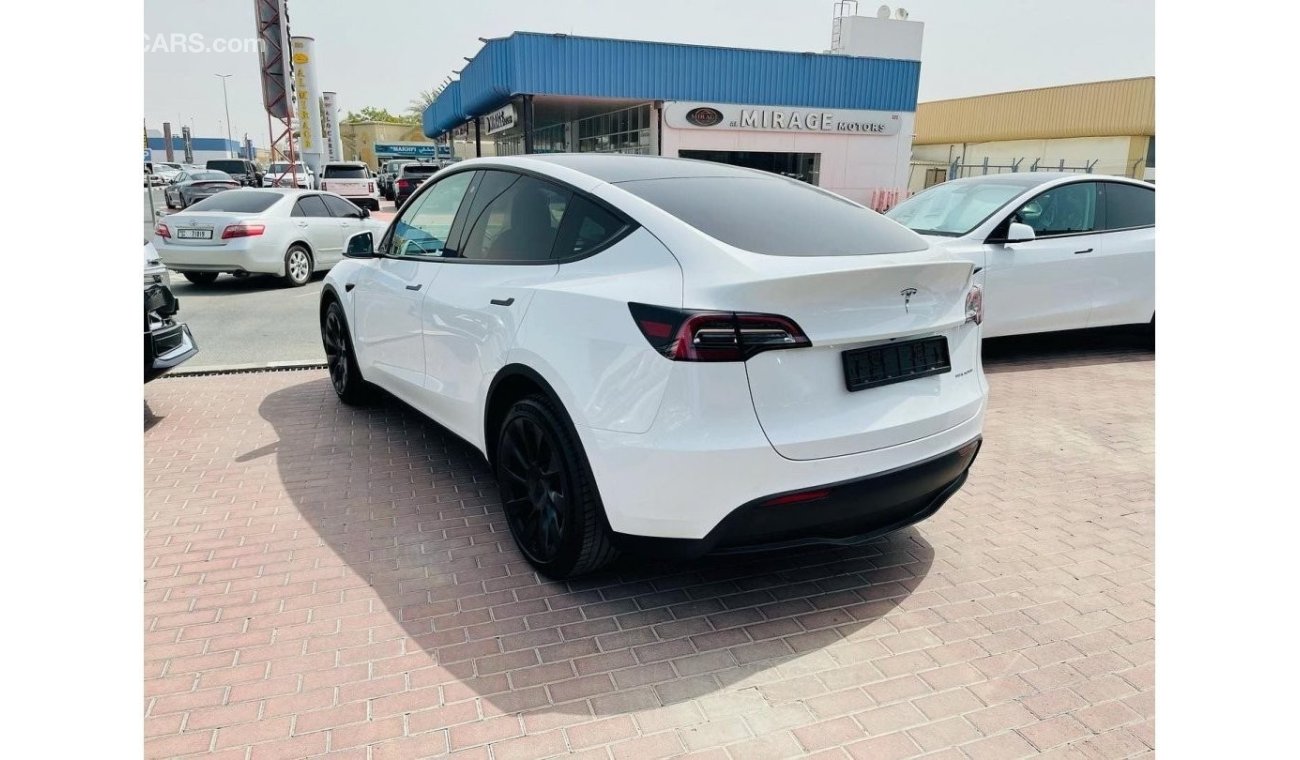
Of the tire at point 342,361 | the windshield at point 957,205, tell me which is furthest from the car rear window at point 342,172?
the windshield at point 957,205

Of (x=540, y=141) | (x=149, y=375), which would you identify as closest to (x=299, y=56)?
(x=540, y=141)

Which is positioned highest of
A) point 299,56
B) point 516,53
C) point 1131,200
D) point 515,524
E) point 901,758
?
point 299,56

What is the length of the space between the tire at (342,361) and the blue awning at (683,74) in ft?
60.5

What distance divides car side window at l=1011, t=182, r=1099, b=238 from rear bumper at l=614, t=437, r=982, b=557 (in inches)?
193

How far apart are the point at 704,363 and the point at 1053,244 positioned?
227 inches

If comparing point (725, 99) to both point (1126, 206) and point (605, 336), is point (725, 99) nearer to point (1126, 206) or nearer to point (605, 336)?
point (1126, 206)

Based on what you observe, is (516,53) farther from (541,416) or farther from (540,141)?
(541,416)

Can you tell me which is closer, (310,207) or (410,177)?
(310,207)

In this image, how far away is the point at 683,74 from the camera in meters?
24.3

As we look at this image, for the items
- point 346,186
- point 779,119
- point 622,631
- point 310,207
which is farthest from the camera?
point 346,186

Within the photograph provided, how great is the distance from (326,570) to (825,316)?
2.38 meters

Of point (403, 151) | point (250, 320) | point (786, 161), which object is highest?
point (403, 151)

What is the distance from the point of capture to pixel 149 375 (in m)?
5.31

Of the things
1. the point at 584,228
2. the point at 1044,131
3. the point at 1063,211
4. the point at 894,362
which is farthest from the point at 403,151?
the point at 894,362
